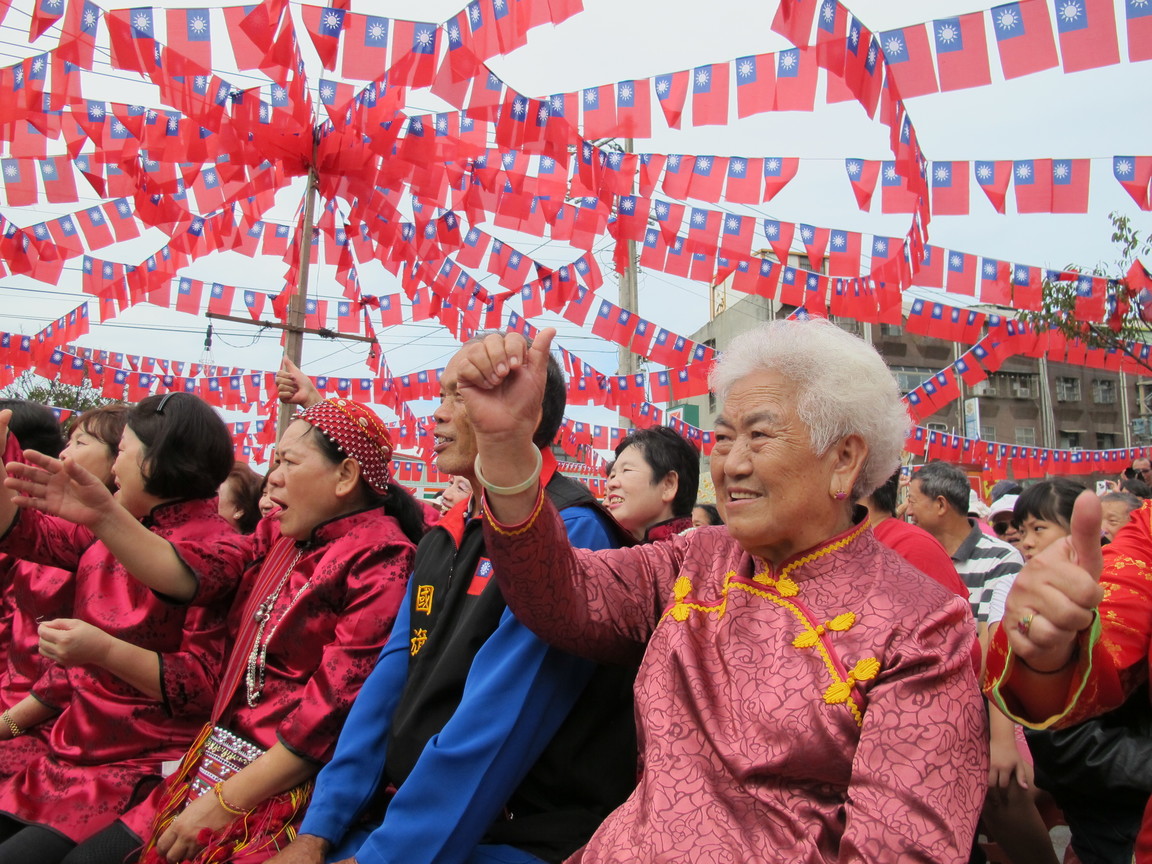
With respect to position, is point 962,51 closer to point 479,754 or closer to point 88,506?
point 479,754

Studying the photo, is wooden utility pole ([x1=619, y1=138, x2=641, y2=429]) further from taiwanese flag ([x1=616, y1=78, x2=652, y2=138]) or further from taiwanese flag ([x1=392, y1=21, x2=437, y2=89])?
taiwanese flag ([x1=392, y1=21, x2=437, y2=89])

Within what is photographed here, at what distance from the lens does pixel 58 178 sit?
6.58 m

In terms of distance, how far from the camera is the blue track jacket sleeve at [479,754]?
1844mm

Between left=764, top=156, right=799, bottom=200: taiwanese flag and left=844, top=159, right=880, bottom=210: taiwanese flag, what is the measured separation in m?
0.38

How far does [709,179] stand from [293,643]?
469 cm

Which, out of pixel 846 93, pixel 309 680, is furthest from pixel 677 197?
pixel 309 680

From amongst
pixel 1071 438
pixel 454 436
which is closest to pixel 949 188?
pixel 454 436

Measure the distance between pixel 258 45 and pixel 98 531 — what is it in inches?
137

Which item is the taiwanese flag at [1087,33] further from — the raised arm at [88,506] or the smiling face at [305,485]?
the raised arm at [88,506]

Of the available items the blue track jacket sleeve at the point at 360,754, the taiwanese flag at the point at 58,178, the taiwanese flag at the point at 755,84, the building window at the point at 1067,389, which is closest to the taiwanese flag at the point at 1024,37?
the taiwanese flag at the point at 755,84

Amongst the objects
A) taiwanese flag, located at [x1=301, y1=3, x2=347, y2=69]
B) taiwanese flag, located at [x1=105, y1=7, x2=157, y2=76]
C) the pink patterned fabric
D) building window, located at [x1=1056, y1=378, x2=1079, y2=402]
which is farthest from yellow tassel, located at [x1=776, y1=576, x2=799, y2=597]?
building window, located at [x1=1056, y1=378, x2=1079, y2=402]

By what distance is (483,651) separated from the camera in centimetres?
200

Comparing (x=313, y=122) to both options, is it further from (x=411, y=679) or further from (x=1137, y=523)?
(x=1137, y=523)

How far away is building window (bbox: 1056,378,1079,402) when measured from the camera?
37906mm
